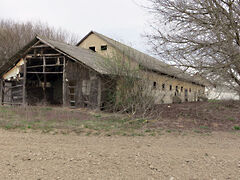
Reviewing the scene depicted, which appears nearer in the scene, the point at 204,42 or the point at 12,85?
the point at 204,42

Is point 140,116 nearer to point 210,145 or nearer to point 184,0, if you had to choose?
point 210,145

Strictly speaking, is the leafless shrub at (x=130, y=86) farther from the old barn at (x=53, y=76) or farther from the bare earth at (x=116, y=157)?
the bare earth at (x=116, y=157)

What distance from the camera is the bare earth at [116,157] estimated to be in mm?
3963

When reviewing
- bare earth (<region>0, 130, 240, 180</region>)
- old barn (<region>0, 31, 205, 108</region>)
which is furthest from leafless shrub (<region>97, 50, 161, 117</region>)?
bare earth (<region>0, 130, 240, 180</region>)

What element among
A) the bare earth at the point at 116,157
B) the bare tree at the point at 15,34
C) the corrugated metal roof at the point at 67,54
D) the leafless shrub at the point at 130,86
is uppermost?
the bare tree at the point at 15,34

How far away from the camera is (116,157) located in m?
4.77

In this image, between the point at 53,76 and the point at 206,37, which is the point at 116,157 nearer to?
the point at 206,37

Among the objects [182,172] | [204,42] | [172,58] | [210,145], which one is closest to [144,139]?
[210,145]

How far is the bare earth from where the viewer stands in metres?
3.96

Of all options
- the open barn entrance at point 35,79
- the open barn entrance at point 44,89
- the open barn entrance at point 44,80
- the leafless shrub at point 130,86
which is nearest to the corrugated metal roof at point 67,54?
the open barn entrance at point 35,79

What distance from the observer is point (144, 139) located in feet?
21.6

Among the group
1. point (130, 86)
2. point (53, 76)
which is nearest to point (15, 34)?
point (53, 76)

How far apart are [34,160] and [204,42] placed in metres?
7.60

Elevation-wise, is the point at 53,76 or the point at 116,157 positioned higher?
the point at 53,76
